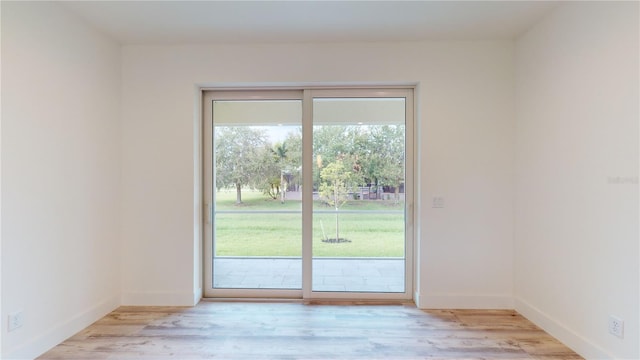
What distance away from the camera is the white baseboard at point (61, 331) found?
211 centimetres

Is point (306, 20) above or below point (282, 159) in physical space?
above

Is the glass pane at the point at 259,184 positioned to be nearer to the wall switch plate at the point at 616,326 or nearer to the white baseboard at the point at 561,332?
the white baseboard at the point at 561,332

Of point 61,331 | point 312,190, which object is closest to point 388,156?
point 312,190

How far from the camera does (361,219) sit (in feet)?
10.6

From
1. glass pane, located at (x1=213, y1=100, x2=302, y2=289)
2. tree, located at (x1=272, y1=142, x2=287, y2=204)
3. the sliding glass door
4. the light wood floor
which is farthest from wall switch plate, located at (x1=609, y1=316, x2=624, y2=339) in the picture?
tree, located at (x1=272, y1=142, x2=287, y2=204)

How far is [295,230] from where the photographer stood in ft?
10.7

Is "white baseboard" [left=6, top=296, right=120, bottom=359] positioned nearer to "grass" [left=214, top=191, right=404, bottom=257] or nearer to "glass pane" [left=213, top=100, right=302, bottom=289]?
"glass pane" [left=213, top=100, right=302, bottom=289]

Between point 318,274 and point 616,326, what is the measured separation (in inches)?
91.9

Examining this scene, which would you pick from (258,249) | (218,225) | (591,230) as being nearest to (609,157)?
(591,230)

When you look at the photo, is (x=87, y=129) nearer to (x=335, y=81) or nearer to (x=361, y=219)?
(x=335, y=81)

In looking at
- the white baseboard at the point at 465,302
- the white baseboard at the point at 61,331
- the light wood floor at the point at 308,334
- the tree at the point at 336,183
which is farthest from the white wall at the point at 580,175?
the white baseboard at the point at 61,331

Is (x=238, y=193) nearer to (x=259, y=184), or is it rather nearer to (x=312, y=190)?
(x=259, y=184)

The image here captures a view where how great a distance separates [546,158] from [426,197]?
3.34 feet

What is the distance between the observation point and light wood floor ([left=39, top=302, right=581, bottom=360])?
7.28ft
